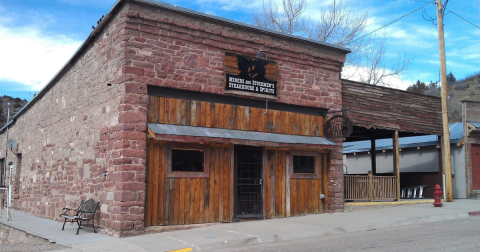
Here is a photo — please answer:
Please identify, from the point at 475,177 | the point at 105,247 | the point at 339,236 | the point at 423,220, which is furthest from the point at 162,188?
the point at 475,177

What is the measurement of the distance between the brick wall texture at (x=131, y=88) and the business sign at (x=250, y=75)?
234mm

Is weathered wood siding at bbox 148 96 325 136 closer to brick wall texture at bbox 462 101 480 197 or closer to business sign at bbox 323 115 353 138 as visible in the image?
business sign at bbox 323 115 353 138

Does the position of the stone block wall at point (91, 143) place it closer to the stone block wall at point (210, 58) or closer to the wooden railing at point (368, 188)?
the stone block wall at point (210, 58)

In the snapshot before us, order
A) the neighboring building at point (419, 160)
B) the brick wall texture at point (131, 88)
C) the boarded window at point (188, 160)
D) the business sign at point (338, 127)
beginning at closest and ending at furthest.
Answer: the brick wall texture at point (131, 88)
the boarded window at point (188, 160)
the business sign at point (338, 127)
the neighboring building at point (419, 160)

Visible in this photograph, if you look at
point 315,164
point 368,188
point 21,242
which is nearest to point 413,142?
point 368,188

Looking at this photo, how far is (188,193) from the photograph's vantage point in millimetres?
11117

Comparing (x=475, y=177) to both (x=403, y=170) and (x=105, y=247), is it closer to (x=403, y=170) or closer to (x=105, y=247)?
(x=403, y=170)

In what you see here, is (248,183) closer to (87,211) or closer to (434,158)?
(87,211)

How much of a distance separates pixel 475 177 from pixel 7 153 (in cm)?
2214

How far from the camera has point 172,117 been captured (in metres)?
11.0

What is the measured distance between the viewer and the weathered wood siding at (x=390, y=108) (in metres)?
14.9

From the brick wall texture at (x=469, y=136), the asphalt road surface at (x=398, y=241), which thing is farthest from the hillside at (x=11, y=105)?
the asphalt road surface at (x=398, y=241)

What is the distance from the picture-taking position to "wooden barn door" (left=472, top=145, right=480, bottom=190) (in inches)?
707

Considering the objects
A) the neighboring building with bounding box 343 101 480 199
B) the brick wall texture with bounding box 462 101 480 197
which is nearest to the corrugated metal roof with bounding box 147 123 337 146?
the neighboring building with bounding box 343 101 480 199
